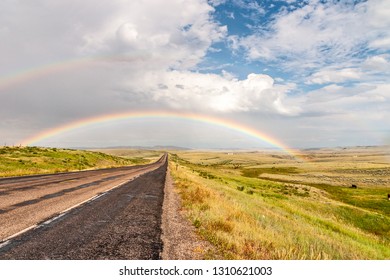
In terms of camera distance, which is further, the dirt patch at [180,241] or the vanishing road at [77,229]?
the dirt patch at [180,241]

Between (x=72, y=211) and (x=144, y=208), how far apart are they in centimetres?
313

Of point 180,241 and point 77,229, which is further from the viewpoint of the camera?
point 77,229

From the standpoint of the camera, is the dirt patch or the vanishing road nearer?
the vanishing road

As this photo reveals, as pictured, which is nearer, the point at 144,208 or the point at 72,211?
the point at 72,211

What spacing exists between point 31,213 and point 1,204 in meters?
2.93

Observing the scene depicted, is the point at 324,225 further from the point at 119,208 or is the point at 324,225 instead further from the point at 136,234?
the point at 136,234

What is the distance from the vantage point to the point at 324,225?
19844mm

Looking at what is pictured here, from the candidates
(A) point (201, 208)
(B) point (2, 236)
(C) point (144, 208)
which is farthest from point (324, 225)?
(B) point (2, 236)
